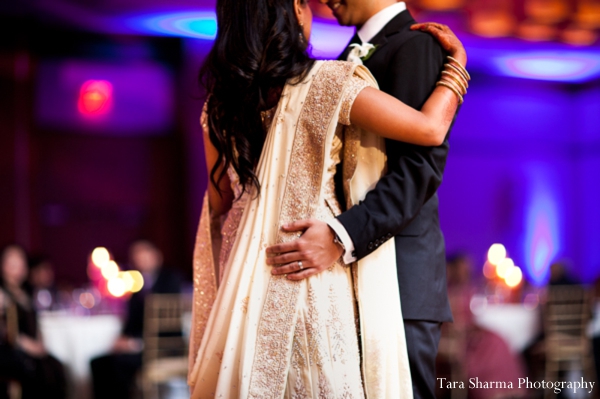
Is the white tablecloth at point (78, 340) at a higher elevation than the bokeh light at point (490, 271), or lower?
lower

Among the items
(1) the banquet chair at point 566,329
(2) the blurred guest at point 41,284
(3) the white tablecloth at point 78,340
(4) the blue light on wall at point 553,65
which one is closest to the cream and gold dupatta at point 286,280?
(3) the white tablecloth at point 78,340

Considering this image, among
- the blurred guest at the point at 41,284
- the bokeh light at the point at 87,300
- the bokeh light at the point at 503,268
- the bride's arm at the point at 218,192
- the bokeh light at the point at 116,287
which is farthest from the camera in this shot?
the bokeh light at the point at 503,268

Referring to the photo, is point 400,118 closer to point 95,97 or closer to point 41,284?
point 41,284

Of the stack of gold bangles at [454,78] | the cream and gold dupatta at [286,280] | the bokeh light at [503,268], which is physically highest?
the bokeh light at [503,268]

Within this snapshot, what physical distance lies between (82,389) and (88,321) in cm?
53

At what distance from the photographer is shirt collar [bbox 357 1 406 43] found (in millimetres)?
1939

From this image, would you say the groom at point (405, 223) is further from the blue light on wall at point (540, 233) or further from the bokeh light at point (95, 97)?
the blue light on wall at point (540, 233)

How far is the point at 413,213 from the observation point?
1678 millimetres

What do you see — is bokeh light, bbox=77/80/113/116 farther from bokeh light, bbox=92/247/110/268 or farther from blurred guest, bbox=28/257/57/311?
blurred guest, bbox=28/257/57/311

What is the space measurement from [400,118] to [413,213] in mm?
219

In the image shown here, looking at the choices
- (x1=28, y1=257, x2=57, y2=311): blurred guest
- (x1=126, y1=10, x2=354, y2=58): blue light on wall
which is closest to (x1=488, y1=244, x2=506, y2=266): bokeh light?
(x1=126, y1=10, x2=354, y2=58): blue light on wall

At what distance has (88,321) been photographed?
5.40m

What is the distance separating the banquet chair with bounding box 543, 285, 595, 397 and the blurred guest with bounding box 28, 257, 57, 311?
3.98 metres

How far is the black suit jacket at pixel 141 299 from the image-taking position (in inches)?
220
